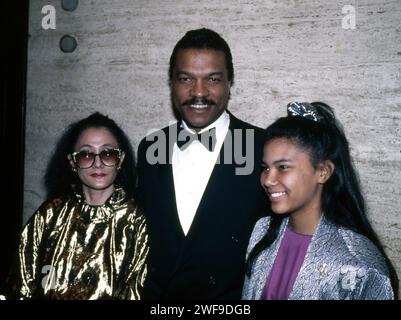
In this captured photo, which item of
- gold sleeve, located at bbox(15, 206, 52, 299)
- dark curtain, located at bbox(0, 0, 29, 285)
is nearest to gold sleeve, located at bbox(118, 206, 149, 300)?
gold sleeve, located at bbox(15, 206, 52, 299)

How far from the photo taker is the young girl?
167cm

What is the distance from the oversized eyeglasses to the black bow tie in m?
0.40

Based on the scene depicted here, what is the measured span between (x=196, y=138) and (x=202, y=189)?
306 millimetres

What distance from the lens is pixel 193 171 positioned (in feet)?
7.12

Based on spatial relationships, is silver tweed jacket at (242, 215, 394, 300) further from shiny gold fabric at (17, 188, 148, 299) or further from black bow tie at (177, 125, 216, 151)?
shiny gold fabric at (17, 188, 148, 299)

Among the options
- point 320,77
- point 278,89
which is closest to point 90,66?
point 278,89

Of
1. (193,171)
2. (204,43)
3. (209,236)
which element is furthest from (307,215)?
(204,43)

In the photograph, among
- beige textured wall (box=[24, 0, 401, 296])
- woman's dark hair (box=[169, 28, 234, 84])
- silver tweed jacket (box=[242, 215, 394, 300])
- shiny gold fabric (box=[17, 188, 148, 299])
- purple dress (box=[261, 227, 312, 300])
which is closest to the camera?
silver tweed jacket (box=[242, 215, 394, 300])

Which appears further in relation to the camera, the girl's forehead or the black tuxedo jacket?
the black tuxedo jacket

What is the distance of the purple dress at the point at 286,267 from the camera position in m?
1.77

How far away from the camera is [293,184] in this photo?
5.94ft

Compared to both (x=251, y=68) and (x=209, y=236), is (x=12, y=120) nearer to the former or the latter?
(x=251, y=68)

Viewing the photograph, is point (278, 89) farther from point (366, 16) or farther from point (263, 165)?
point (263, 165)

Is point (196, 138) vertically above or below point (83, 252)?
above
